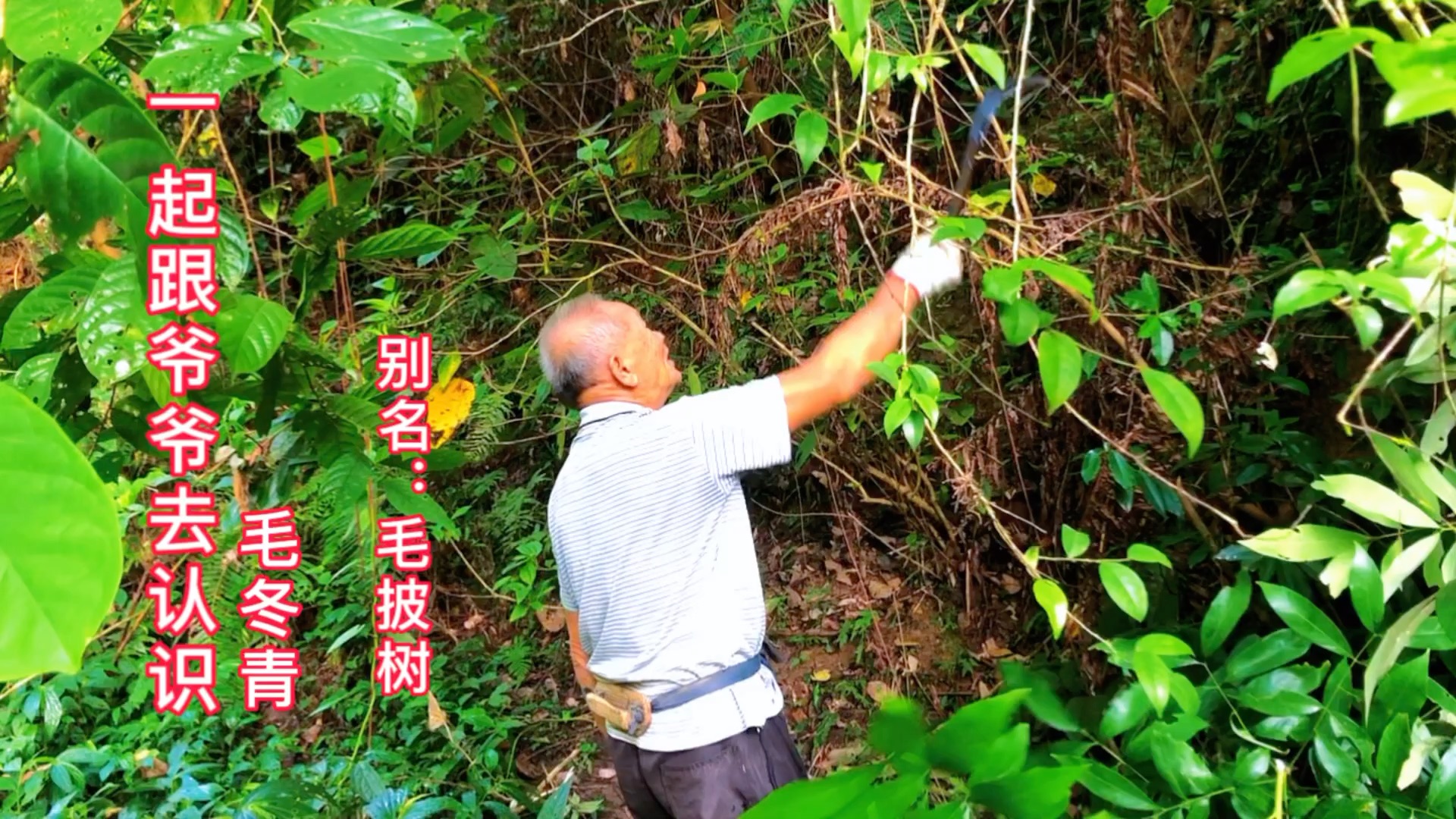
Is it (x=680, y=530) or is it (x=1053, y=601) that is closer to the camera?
Answer: (x=1053, y=601)

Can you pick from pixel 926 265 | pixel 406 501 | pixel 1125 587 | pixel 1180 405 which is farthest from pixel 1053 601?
pixel 406 501

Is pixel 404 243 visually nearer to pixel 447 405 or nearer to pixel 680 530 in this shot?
pixel 680 530

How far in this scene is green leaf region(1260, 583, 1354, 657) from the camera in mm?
916

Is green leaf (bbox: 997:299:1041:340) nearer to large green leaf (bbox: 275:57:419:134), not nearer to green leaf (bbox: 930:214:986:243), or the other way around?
green leaf (bbox: 930:214:986:243)

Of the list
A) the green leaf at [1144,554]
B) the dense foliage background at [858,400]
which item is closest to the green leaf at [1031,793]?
the dense foliage background at [858,400]

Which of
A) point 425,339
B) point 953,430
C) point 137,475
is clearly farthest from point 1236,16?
point 137,475

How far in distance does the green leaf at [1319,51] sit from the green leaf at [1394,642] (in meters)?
0.61

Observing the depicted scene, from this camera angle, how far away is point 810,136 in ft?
3.17

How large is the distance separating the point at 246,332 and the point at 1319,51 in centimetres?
86

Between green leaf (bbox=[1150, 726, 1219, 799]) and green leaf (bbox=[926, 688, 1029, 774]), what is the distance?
72cm

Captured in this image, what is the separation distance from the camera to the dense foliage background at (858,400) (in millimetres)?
644

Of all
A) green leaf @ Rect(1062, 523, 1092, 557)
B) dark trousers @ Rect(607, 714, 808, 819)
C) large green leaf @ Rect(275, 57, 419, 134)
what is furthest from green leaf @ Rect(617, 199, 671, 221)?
green leaf @ Rect(1062, 523, 1092, 557)

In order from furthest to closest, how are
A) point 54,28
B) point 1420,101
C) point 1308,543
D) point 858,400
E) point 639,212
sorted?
point 639,212, point 858,400, point 1308,543, point 54,28, point 1420,101

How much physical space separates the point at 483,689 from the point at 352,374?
1398mm
